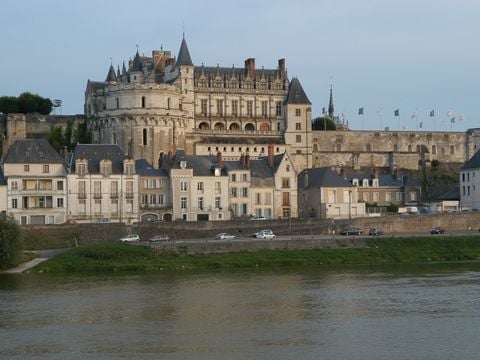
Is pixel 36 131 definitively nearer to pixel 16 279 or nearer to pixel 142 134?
pixel 142 134

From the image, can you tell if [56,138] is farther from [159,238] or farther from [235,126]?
[159,238]

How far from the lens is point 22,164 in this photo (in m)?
56.5

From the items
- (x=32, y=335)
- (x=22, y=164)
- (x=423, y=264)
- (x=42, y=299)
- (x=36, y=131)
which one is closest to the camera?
(x=32, y=335)

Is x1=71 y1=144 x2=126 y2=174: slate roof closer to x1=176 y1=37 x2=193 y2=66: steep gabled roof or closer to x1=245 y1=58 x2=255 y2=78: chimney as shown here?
x1=176 y1=37 x2=193 y2=66: steep gabled roof

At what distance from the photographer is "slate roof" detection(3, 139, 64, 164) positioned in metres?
56.6

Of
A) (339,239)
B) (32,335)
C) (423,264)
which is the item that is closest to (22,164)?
(339,239)

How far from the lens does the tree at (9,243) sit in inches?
1807

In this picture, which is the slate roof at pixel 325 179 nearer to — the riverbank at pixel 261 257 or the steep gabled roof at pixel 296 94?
the riverbank at pixel 261 257

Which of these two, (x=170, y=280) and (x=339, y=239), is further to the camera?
(x=339, y=239)

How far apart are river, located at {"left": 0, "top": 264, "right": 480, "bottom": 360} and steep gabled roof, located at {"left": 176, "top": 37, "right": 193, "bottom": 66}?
3827 centimetres

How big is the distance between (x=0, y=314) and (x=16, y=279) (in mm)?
9666

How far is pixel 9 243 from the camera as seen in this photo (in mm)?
46062

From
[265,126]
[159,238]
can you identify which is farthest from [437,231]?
[265,126]

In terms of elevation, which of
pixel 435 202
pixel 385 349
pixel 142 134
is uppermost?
pixel 142 134
